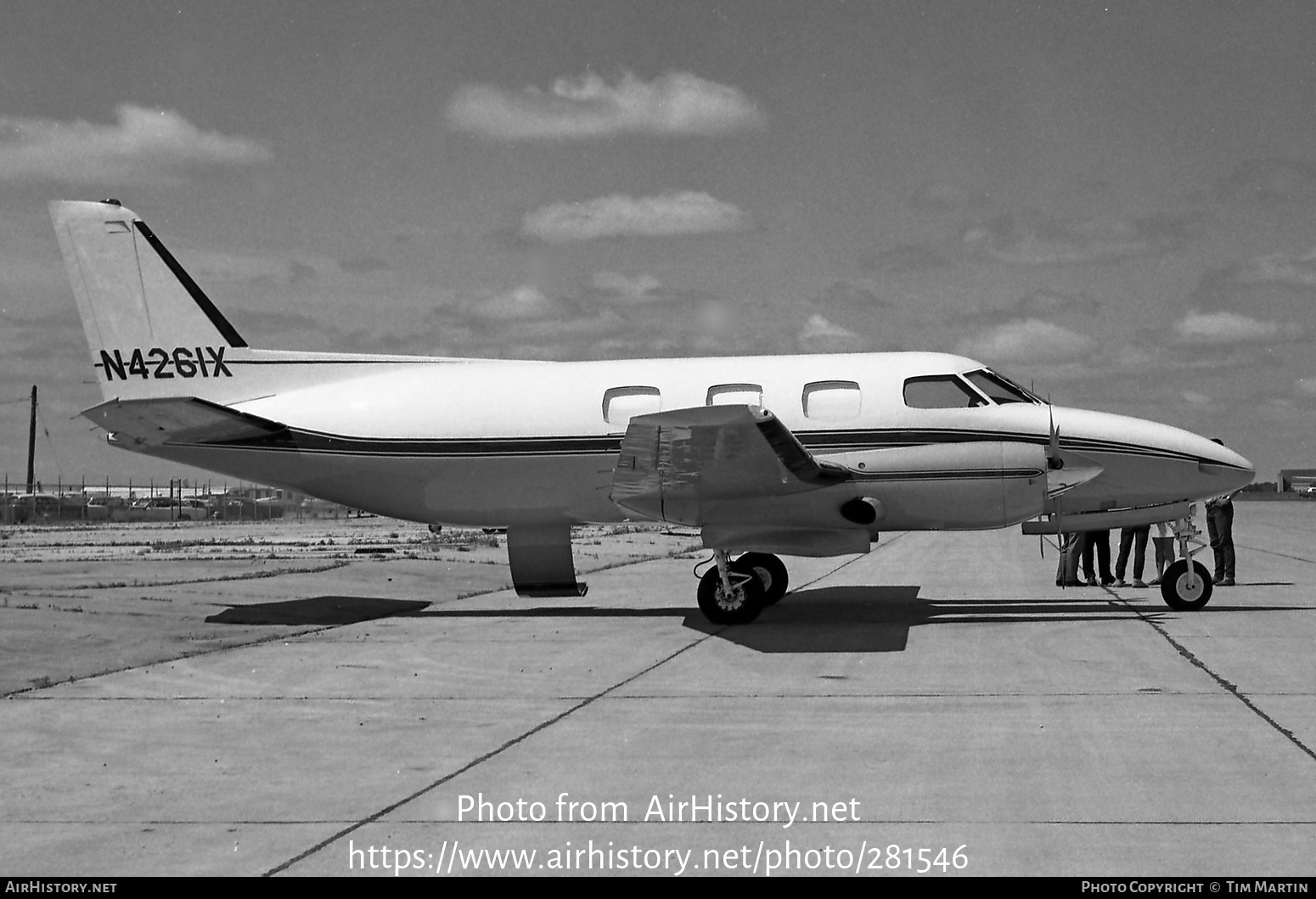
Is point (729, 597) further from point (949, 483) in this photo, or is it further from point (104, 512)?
point (104, 512)

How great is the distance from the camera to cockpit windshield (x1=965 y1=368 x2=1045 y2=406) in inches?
725

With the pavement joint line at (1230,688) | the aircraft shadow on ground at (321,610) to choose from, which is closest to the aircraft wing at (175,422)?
the aircraft shadow on ground at (321,610)

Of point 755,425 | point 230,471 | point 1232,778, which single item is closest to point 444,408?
point 230,471

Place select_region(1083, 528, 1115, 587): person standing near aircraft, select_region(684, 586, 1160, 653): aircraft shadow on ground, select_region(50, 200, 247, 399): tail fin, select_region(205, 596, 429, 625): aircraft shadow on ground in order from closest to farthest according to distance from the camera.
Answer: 1. select_region(684, 586, 1160, 653): aircraft shadow on ground
2. select_region(205, 596, 429, 625): aircraft shadow on ground
3. select_region(50, 200, 247, 399): tail fin
4. select_region(1083, 528, 1115, 587): person standing near aircraft

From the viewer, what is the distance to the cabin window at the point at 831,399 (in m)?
18.4

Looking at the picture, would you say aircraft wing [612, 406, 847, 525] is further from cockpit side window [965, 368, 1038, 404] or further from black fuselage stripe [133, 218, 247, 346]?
black fuselage stripe [133, 218, 247, 346]

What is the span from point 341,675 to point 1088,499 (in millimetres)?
10617

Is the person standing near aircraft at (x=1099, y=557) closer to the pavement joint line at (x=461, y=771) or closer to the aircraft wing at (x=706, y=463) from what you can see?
the aircraft wing at (x=706, y=463)

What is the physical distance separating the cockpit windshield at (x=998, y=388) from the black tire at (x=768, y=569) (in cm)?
383

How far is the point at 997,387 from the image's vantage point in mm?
18516

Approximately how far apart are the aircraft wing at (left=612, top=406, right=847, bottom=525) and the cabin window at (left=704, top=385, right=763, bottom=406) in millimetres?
1163

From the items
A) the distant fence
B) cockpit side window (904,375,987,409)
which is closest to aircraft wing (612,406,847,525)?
cockpit side window (904,375,987,409)

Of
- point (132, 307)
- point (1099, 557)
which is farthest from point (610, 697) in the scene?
point (1099, 557)

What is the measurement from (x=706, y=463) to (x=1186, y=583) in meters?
7.32
